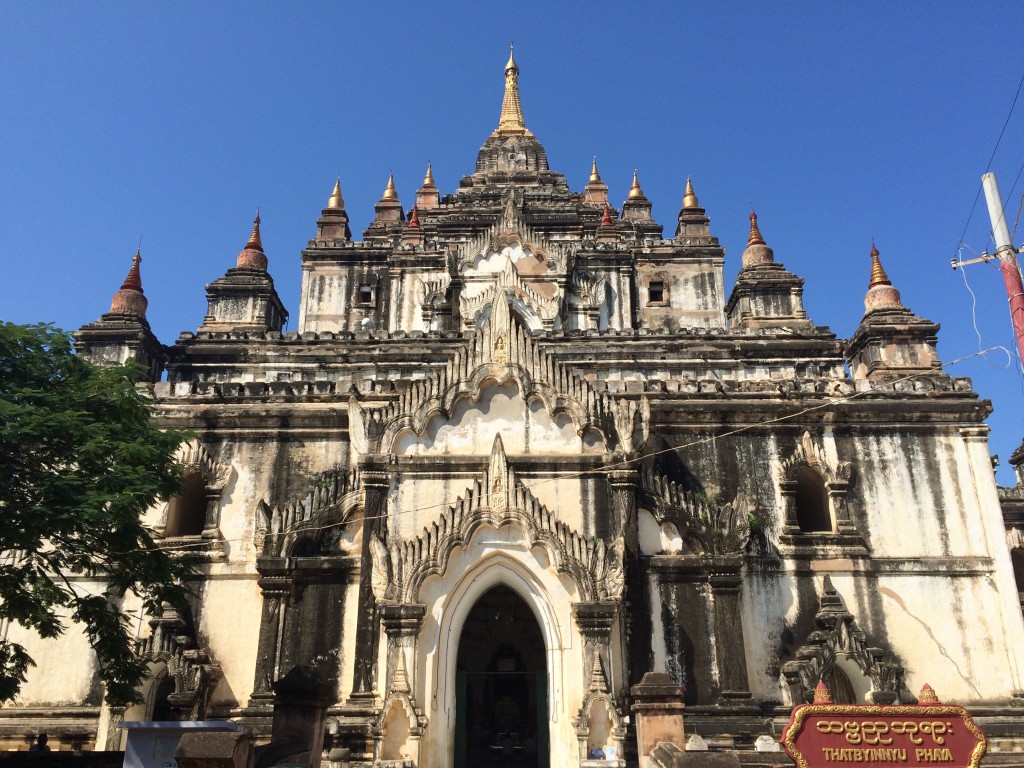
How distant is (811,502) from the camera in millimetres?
21484

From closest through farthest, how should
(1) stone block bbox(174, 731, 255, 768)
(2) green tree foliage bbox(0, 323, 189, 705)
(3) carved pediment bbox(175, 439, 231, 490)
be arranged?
(1) stone block bbox(174, 731, 255, 768) → (2) green tree foliage bbox(0, 323, 189, 705) → (3) carved pediment bbox(175, 439, 231, 490)

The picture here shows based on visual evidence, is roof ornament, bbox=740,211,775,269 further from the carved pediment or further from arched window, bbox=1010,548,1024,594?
the carved pediment

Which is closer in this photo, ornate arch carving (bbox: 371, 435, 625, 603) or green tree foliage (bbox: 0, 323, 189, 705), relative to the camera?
green tree foliage (bbox: 0, 323, 189, 705)

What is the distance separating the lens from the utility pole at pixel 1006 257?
14852 millimetres

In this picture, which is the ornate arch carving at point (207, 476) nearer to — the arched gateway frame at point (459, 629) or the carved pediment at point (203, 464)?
the carved pediment at point (203, 464)

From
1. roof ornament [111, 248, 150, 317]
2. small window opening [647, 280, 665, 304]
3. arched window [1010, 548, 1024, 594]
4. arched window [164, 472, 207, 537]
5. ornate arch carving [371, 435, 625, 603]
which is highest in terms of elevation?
small window opening [647, 280, 665, 304]

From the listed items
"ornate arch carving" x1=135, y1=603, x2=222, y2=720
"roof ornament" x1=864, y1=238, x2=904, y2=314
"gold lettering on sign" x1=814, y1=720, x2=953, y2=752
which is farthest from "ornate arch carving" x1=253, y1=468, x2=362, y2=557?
"roof ornament" x1=864, y1=238, x2=904, y2=314

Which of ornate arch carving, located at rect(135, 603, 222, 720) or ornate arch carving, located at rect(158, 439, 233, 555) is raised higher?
ornate arch carving, located at rect(158, 439, 233, 555)

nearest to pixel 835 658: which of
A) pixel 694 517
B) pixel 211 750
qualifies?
pixel 694 517

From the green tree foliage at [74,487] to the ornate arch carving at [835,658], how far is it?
12201mm

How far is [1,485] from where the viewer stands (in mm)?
15000

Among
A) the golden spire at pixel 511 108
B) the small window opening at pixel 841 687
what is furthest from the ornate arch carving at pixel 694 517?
the golden spire at pixel 511 108

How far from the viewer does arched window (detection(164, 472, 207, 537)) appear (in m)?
21.1

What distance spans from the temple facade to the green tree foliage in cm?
312
